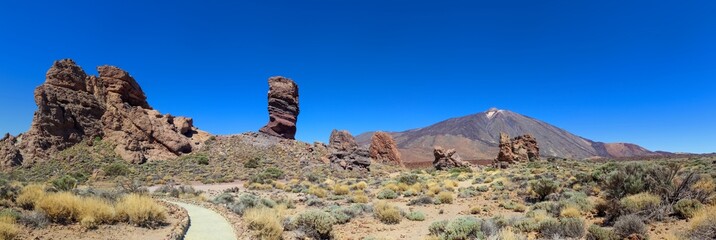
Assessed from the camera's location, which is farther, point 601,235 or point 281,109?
point 281,109

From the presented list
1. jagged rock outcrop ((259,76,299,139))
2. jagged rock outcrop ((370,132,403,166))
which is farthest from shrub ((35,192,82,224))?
jagged rock outcrop ((259,76,299,139))

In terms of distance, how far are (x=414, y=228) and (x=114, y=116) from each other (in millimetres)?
43557

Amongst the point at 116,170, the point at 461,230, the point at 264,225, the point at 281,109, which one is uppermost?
the point at 281,109

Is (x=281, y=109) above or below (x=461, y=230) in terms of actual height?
above

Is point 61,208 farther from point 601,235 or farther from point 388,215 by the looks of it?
point 601,235

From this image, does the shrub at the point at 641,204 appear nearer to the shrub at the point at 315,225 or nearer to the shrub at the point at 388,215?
the shrub at the point at 388,215

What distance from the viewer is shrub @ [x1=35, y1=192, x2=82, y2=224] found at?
8734 mm

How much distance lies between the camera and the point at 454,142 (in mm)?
157125

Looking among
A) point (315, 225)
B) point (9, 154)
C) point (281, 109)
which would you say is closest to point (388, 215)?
point (315, 225)

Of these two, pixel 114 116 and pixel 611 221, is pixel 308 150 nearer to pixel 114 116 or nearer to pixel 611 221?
pixel 114 116

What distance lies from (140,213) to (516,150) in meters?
43.8

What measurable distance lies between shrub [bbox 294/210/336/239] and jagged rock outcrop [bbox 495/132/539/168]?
35.9m

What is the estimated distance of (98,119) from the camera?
42.9 metres

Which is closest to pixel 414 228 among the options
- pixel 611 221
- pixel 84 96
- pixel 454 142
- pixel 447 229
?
pixel 447 229
